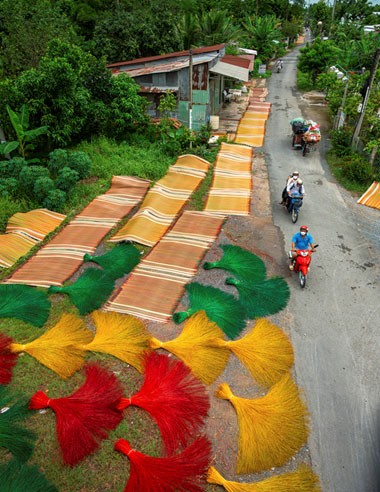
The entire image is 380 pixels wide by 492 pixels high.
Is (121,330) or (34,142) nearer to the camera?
(121,330)

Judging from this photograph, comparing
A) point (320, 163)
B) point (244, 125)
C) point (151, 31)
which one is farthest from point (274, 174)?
point (151, 31)

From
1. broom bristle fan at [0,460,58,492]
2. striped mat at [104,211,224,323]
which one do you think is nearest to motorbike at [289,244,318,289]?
striped mat at [104,211,224,323]

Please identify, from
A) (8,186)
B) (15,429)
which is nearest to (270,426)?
(15,429)

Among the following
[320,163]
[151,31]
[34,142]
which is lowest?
[320,163]

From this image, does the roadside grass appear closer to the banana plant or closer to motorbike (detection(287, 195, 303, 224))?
motorbike (detection(287, 195, 303, 224))

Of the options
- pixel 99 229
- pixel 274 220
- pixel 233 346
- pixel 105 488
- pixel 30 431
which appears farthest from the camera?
pixel 274 220

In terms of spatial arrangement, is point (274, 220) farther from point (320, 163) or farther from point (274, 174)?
point (320, 163)
